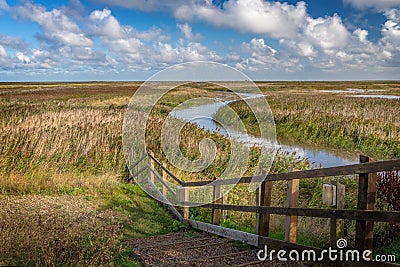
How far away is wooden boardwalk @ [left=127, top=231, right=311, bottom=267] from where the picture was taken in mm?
4992

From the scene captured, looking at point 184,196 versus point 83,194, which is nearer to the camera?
point 184,196

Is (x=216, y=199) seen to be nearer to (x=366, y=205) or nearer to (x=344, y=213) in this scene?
(x=344, y=213)

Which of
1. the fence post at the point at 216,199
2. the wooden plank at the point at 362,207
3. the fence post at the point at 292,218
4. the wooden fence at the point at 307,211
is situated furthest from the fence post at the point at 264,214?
the fence post at the point at 216,199

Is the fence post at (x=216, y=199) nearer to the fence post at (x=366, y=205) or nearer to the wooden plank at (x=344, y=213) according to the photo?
the wooden plank at (x=344, y=213)

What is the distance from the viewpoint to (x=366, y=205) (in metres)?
3.82

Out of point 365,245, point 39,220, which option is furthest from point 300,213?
point 39,220

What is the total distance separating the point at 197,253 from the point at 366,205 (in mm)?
2688

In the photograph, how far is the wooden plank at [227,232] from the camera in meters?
5.58

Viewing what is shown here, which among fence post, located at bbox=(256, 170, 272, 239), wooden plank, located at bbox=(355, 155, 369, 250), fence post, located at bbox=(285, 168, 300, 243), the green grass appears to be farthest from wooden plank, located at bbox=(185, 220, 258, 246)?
wooden plank, located at bbox=(355, 155, 369, 250)

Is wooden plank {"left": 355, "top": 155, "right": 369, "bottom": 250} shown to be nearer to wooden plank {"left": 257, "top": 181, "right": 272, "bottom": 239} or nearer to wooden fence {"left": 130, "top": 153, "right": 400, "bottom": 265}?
wooden fence {"left": 130, "top": 153, "right": 400, "bottom": 265}

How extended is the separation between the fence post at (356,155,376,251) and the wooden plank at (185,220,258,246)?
1777 mm

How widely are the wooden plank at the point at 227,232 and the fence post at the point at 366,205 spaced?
1777mm

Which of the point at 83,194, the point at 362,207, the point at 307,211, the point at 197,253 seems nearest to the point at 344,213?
the point at 362,207

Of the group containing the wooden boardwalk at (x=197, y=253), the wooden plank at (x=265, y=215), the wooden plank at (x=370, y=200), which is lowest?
the wooden boardwalk at (x=197, y=253)
